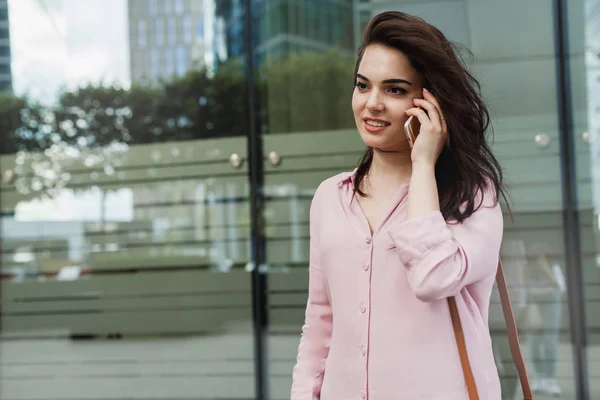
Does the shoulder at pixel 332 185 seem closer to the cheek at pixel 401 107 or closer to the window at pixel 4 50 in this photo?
the cheek at pixel 401 107

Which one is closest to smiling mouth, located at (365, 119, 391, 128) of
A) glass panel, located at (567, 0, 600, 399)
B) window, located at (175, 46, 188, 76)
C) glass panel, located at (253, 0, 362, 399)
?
glass panel, located at (253, 0, 362, 399)

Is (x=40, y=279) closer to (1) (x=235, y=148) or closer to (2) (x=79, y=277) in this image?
(2) (x=79, y=277)

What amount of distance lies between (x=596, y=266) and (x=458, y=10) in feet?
5.58

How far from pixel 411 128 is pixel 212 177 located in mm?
3167

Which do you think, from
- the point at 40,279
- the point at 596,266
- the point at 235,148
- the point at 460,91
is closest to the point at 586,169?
the point at 596,266

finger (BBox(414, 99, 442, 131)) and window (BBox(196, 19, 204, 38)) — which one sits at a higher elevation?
window (BBox(196, 19, 204, 38))

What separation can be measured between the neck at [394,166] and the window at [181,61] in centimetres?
322

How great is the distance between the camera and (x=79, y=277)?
4.90 meters

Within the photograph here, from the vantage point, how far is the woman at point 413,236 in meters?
1.64

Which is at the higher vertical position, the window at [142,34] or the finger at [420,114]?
the window at [142,34]

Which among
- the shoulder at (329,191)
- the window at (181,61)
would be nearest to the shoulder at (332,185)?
the shoulder at (329,191)

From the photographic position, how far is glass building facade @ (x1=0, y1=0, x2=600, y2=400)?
4.25 m

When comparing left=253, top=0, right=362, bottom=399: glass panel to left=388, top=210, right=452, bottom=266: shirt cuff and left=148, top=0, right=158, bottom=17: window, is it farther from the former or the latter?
left=388, top=210, right=452, bottom=266: shirt cuff

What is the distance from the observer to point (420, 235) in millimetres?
1608
